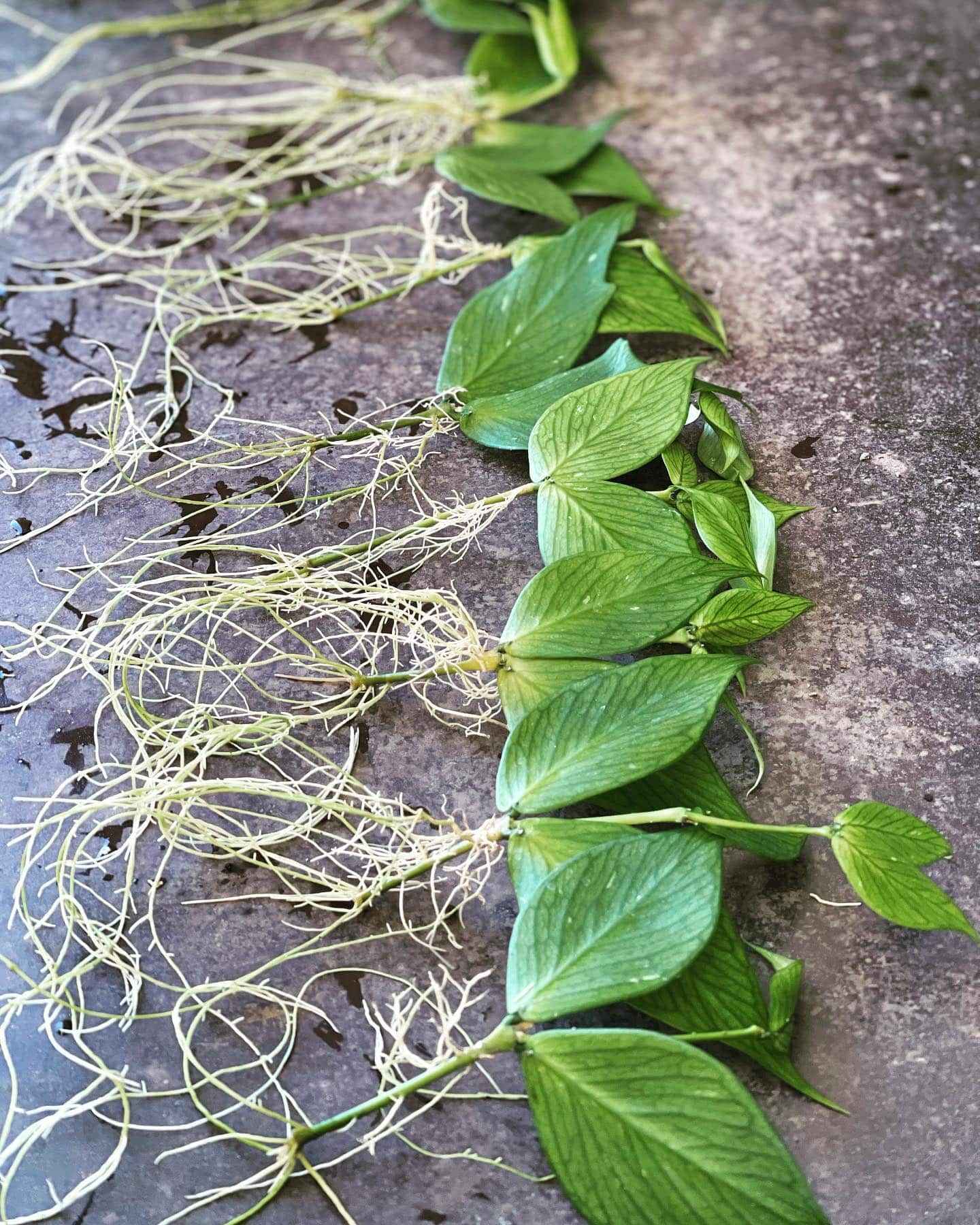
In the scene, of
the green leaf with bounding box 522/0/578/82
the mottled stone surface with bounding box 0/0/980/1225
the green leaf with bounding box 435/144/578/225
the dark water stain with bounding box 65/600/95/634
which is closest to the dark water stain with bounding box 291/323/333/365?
the mottled stone surface with bounding box 0/0/980/1225

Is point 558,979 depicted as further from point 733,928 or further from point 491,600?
point 491,600

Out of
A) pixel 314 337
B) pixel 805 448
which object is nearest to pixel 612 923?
pixel 805 448

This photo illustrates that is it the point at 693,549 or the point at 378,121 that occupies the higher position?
the point at 378,121

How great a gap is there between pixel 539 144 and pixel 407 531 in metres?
0.45

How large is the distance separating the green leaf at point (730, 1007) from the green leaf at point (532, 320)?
0.42 m

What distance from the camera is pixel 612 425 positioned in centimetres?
70

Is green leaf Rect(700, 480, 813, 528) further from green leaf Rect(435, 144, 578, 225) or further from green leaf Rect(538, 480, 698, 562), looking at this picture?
green leaf Rect(435, 144, 578, 225)

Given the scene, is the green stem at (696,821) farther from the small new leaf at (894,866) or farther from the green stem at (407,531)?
the green stem at (407,531)

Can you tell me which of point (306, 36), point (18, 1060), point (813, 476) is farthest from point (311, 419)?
point (306, 36)

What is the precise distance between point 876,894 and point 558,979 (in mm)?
155

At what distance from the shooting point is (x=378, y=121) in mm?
1021

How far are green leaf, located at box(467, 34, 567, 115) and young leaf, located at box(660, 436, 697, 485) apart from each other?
478 mm

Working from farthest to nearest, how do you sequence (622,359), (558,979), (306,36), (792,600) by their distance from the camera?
(306,36), (622,359), (792,600), (558,979)

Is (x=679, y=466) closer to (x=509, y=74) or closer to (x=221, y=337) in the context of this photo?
(x=221, y=337)
